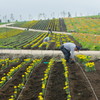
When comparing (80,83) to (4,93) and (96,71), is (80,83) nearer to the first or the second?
(96,71)

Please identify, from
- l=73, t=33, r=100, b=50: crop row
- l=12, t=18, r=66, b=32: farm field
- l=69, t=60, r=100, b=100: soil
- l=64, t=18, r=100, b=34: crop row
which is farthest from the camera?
l=12, t=18, r=66, b=32: farm field

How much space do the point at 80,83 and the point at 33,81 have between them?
61.6 inches

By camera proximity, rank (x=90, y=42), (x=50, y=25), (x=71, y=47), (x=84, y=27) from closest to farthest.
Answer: (x=71, y=47) < (x=90, y=42) < (x=84, y=27) < (x=50, y=25)

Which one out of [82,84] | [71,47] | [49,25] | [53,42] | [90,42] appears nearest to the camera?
[82,84]

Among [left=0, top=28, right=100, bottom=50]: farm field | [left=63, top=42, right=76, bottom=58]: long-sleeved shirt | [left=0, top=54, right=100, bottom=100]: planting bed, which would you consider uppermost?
[left=63, top=42, right=76, bottom=58]: long-sleeved shirt

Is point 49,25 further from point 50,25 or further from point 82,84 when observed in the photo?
point 82,84

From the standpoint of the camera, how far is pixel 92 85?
632 centimetres

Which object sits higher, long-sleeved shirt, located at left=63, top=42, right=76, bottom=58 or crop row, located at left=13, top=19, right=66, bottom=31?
long-sleeved shirt, located at left=63, top=42, right=76, bottom=58

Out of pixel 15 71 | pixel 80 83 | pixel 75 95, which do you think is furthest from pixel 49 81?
pixel 15 71

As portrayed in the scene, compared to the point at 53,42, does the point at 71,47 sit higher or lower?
higher

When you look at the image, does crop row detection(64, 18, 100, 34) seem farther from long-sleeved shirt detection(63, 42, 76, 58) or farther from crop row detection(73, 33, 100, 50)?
long-sleeved shirt detection(63, 42, 76, 58)

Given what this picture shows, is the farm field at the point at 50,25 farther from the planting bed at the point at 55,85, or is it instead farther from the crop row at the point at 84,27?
the planting bed at the point at 55,85

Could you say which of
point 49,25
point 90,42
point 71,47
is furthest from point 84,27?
point 71,47

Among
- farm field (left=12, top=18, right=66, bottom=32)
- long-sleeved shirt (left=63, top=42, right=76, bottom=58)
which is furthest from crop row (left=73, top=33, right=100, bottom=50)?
farm field (left=12, top=18, right=66, bottom=32)
